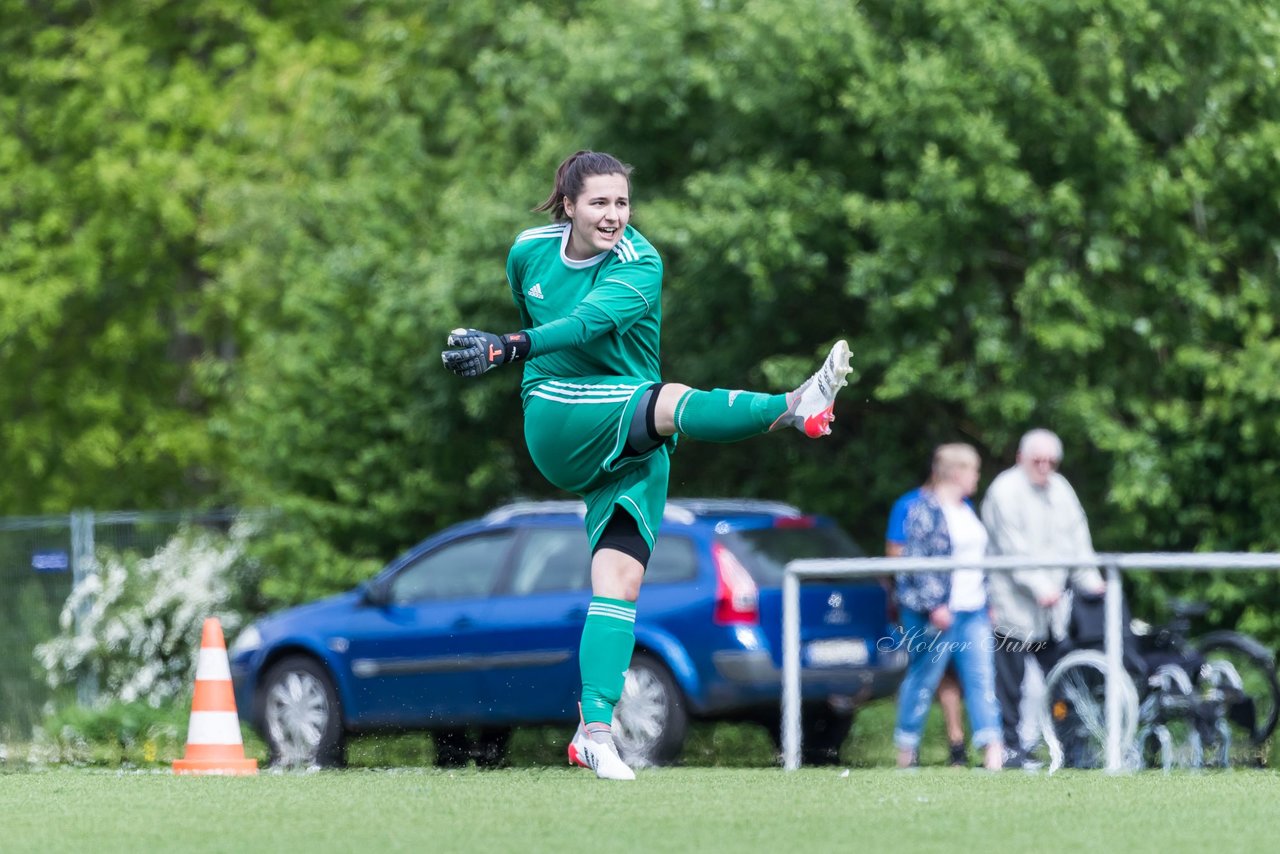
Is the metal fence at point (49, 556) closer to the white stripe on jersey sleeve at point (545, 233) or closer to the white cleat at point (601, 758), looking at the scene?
the white stripe on jersey sleeve at point (545, 233)

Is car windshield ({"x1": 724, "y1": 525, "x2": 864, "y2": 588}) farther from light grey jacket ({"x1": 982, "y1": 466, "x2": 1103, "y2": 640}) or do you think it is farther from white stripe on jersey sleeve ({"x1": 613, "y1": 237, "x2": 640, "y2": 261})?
white stripe on jersey sleeve ({"x1": 613, "y1": 237, "x2": 640, "y2": 261})

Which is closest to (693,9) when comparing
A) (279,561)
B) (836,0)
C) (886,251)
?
(836,0)

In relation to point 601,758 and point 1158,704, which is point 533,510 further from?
point 601,758

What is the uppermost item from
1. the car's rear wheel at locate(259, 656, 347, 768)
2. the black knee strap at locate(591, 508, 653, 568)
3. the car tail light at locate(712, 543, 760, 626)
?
the black knee strap at locate(591, 508, 653, 568)

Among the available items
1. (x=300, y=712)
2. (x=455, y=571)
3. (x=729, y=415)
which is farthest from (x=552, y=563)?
(x=729, y=415)

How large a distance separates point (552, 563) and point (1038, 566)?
4.58m

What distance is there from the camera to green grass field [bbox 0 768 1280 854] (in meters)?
5.37

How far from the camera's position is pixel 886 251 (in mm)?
14070

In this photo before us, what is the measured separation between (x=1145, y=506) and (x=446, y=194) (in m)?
6.10

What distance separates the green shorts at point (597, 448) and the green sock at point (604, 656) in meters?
0.24

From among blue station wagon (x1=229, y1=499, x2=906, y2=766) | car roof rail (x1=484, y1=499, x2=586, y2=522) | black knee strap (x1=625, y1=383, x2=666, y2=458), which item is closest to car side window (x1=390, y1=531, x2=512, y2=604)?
blue station wagon (x1=229, y1=499, x2=906, y2=766)

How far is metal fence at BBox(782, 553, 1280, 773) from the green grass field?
1094 mm

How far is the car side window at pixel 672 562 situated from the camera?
40.7ft

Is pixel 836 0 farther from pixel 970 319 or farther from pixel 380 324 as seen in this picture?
pixel 380 324
